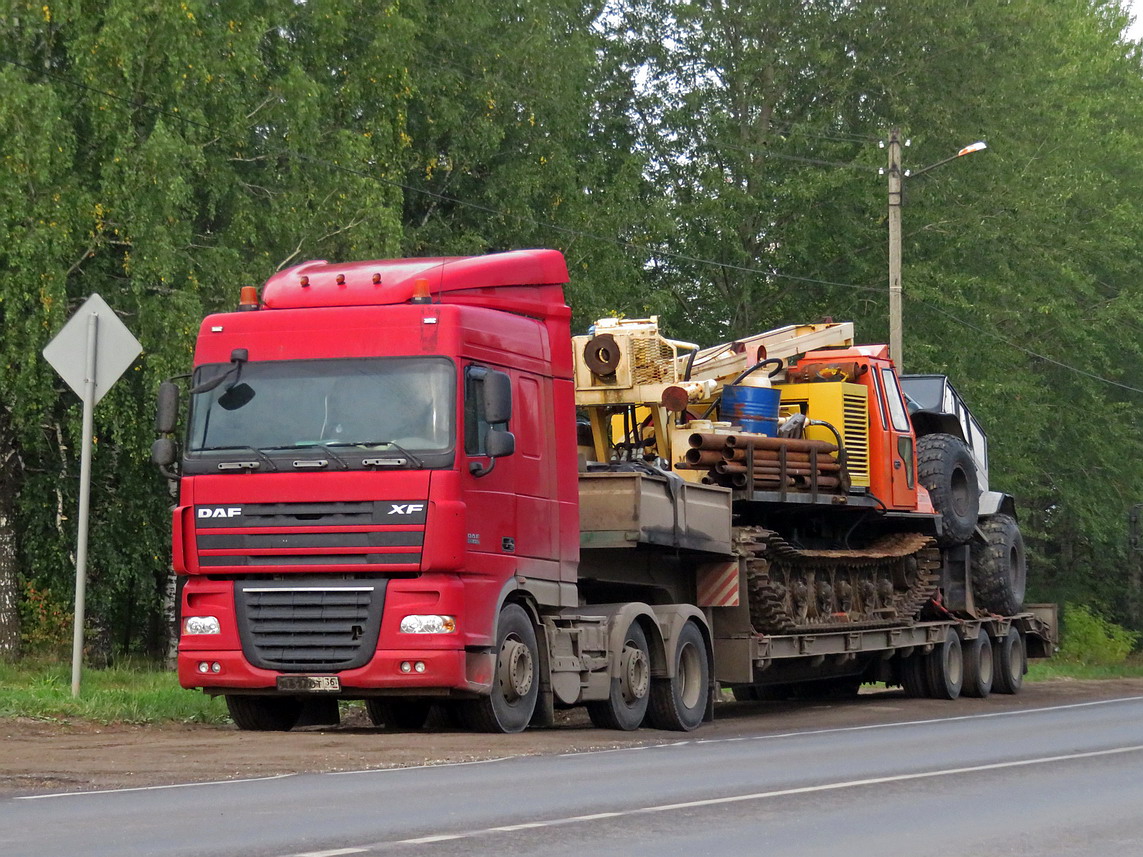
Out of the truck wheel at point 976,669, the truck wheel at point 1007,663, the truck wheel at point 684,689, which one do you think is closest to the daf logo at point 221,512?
the truck wheel at point 684,689

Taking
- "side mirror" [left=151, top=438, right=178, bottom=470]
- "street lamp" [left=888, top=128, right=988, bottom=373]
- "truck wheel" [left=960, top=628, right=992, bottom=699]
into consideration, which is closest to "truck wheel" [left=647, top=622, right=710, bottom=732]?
"side mirror" [left=151, top=438, right=178, bottom=470]

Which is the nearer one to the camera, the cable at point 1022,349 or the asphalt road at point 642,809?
the asphalt road at point 642,809

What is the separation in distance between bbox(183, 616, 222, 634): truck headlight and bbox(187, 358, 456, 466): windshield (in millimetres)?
1236

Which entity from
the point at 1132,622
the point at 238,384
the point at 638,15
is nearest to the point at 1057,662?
the point at 1132,622

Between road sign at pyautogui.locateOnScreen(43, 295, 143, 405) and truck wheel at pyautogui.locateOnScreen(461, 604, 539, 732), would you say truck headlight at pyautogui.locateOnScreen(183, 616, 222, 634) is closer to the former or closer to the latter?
truck wheel at pyautogui.locateOnScreen(461, 604, 539, 732)

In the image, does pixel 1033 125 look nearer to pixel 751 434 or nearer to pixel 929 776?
pixel 751 434

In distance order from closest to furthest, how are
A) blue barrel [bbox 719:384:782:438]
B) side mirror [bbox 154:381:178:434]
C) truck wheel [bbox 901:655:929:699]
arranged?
side mirror [bbox 154:381:178:434], blue barrel [bbox 719:384:782:438], truck wheel [bbox 901:655:929:699]

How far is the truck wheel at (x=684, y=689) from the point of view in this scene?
54.4ft

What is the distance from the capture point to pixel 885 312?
135ft

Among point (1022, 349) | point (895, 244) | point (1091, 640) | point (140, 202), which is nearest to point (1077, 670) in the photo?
point (1091, 640)

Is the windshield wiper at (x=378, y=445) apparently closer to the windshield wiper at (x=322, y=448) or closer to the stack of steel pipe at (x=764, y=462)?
the windshield wiper at (x=322, y=448)

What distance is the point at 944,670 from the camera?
23.7 m

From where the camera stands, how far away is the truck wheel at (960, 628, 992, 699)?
2452 cm

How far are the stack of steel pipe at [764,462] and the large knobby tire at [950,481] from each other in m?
2.95
